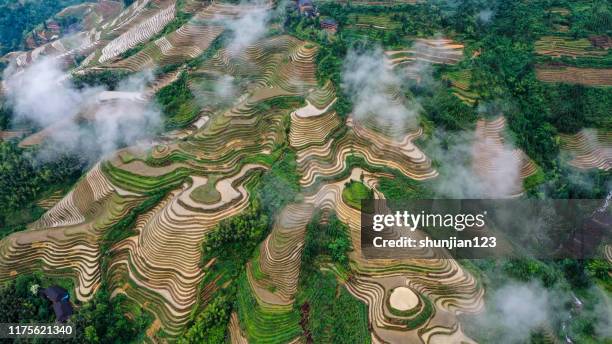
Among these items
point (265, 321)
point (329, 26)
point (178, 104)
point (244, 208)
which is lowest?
point (265, 321)

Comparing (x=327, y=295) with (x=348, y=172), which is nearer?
(x=327, y=295)

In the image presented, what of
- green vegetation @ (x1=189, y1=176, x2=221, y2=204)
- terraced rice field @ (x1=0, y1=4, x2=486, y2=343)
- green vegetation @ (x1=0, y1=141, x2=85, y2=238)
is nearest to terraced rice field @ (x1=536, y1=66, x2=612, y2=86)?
terraced rice field @ (x1=0, y1=4, x2=486, y2=343)

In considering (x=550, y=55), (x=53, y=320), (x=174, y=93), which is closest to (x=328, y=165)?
(x=174, y=93)

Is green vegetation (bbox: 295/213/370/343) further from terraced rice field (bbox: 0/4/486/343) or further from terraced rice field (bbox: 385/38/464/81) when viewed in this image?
terraced rice field (bbox: 385/38/464/81)

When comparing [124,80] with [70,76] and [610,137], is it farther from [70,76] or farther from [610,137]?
[610,137]

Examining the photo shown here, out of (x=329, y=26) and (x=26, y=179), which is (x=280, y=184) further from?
(x=329, y=26)

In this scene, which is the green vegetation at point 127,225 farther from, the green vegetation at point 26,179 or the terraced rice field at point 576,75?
the terraced rice field at point 576,75

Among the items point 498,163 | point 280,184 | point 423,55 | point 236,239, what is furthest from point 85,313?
point 423,55
